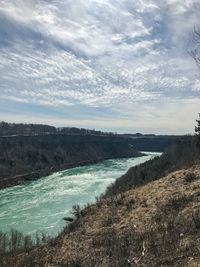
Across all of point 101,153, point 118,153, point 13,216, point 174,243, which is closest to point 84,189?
point 13,216

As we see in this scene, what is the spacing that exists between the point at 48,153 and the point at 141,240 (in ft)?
415

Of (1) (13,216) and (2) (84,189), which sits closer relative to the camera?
(1) (13,216)

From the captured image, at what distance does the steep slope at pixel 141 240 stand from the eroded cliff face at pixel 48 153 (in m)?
67.9

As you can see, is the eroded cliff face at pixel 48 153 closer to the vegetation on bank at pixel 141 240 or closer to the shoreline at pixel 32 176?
the shoreline at pixel 32 176

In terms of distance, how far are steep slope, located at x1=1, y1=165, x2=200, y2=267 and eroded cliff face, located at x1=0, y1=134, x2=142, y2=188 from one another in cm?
6795

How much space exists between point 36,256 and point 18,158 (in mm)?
106641

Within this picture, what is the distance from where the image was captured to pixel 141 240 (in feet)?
37.2

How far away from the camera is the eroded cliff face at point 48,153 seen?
96.5 meters

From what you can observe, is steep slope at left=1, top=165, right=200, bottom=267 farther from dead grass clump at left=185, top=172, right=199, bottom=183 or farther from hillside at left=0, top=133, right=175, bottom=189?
hillside at left=0, top=133, right=175, bottom=189

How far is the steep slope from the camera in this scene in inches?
354

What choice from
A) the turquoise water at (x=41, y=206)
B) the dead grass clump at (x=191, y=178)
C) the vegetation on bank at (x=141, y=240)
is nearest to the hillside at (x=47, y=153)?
the turquoise water at (x=41, y=206)

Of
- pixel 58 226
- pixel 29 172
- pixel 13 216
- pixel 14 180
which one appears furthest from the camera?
pixel 29 172

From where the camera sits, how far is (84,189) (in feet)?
211

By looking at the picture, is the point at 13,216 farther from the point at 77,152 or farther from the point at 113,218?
the point at 77,152
